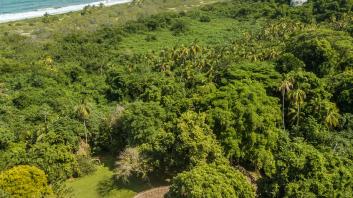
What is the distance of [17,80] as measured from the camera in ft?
238

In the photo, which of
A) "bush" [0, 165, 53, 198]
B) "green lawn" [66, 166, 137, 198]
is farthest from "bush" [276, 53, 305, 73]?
"bush" [0, 165, 53, 198]

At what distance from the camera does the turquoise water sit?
148 meters

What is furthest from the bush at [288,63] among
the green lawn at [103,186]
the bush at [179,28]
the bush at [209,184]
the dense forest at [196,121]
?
the bush at [179,28]

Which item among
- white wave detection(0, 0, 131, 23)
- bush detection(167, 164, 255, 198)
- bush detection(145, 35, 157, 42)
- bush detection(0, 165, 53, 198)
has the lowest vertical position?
bush detection(0, 165, 53, 198)

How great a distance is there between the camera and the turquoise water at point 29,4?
148m

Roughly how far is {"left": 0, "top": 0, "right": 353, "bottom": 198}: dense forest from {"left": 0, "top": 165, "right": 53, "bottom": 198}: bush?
0.31 ft

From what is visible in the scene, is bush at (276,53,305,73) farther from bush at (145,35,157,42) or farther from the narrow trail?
bush at (145,35,157,42)

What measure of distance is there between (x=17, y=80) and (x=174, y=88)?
29148 mm

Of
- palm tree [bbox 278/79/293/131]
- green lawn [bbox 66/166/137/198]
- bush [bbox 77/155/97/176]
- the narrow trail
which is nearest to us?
the narrow trail

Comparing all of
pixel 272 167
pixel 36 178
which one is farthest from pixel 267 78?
pixel 36 178

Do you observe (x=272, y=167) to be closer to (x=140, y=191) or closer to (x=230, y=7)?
(x=140, y=191)

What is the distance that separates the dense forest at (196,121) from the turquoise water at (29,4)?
7421 cm

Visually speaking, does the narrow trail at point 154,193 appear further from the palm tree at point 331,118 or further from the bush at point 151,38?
the bush at point 151,38

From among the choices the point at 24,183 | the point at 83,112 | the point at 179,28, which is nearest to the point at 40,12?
the point at 179,28
